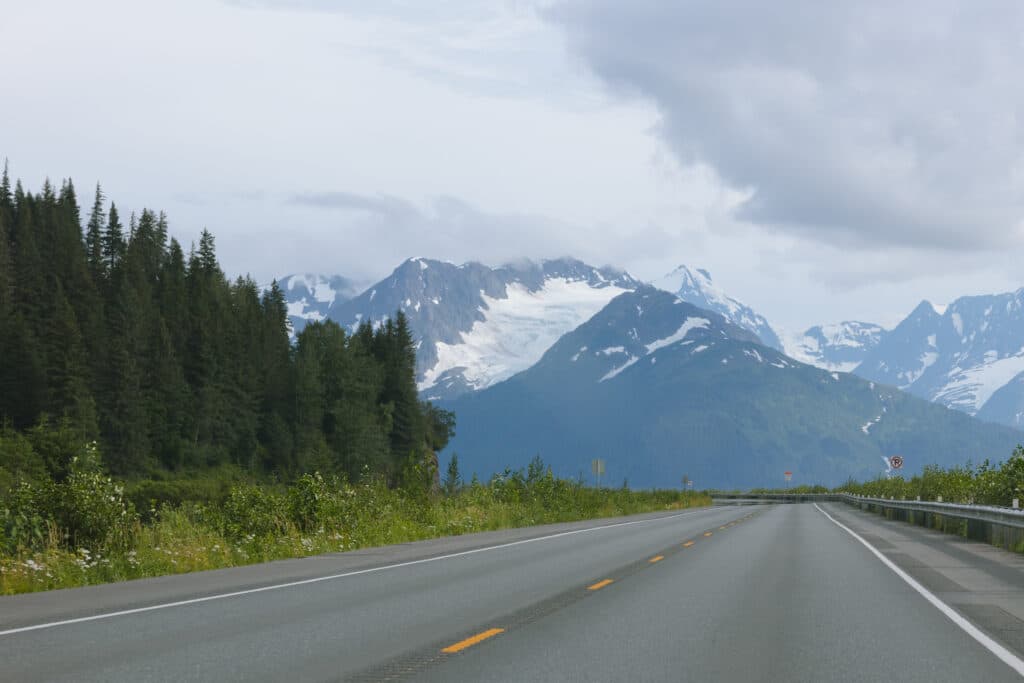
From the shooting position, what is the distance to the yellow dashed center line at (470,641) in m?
10.1

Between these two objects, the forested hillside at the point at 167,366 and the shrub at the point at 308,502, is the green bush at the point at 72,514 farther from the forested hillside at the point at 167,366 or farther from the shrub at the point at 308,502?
the forested hillside at the point at 167,366

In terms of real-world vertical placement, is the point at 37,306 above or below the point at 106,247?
below

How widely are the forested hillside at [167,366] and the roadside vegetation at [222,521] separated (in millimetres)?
66077

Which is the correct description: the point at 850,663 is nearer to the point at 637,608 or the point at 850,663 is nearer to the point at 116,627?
the point at 637,608

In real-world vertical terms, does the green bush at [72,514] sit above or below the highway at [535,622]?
above

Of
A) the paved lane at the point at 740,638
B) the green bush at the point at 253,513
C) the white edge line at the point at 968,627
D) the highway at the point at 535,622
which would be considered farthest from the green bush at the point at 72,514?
the white edge line at the point at 968,627

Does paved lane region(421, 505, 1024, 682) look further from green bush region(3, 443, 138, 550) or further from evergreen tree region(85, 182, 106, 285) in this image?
evergreen tree region(85, 182, 106, 285)

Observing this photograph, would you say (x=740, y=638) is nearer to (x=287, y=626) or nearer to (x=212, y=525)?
(x=287, y=626)

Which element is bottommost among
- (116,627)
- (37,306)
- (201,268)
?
(116,627)

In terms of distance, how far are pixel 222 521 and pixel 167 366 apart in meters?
108

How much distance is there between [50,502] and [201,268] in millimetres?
146334

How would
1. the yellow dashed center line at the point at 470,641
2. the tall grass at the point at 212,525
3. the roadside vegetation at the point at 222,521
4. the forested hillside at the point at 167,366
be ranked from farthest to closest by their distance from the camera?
the forested hillside at the point at 167,366 < the roadside vegetation at the point at 222,521 < the tall grass at the point at 212,525 < the yellow dashed center line at the point at 470,641

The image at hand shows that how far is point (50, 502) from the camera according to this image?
61.0 feet

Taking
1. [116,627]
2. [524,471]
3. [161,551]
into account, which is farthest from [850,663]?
[524,471]
